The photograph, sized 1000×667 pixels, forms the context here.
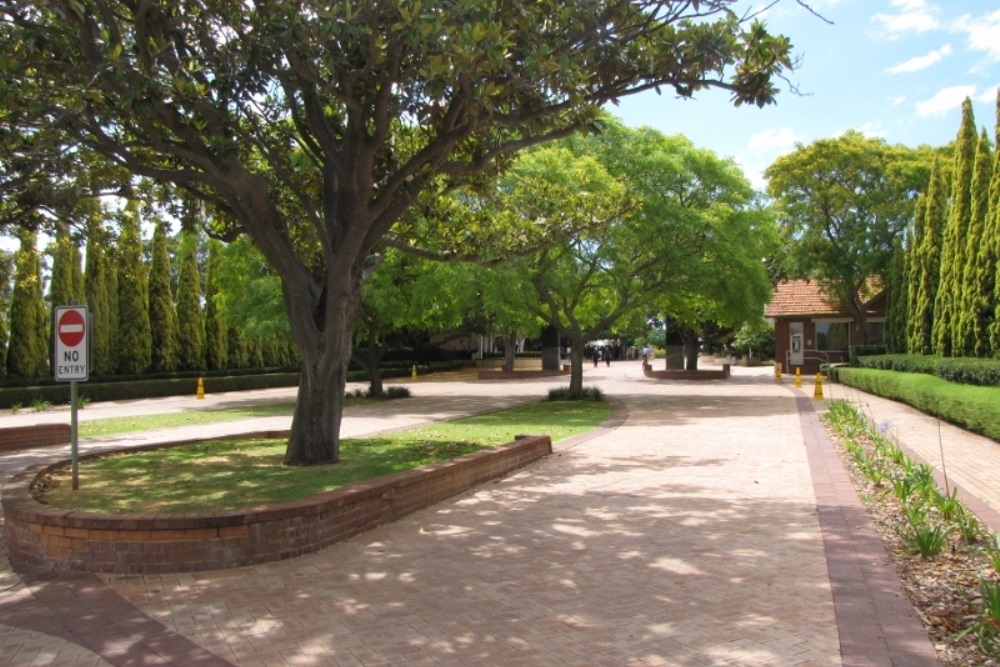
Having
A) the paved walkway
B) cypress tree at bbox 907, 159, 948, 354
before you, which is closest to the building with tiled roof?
cypress tree at bbox 907, 159, 948, 354

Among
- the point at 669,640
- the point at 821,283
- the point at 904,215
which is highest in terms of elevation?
the point at 904,215

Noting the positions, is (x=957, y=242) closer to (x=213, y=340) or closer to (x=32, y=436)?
(x=32, y=436)

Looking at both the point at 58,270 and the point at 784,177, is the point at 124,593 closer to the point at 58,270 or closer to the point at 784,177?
the point at 58,270

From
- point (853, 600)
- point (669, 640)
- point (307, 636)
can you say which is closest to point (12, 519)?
point (307, 636)

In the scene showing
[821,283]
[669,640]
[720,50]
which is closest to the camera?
[669,640]

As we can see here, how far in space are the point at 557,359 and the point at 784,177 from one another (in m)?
16.0

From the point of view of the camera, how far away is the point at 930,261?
84.4 feet

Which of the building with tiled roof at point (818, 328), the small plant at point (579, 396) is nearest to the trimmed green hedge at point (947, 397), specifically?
the small plant at point (579, 396)

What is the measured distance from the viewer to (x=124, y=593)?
5.50 metres

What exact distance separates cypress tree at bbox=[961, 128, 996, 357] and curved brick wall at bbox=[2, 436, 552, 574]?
1709cm

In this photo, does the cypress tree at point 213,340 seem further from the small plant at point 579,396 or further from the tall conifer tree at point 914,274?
the tall conifer tree at point 914,274

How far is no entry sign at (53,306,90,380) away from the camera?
24.0 ft

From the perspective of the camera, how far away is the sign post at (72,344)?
7301 millimetres

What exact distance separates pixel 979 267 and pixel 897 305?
45.7 ft
